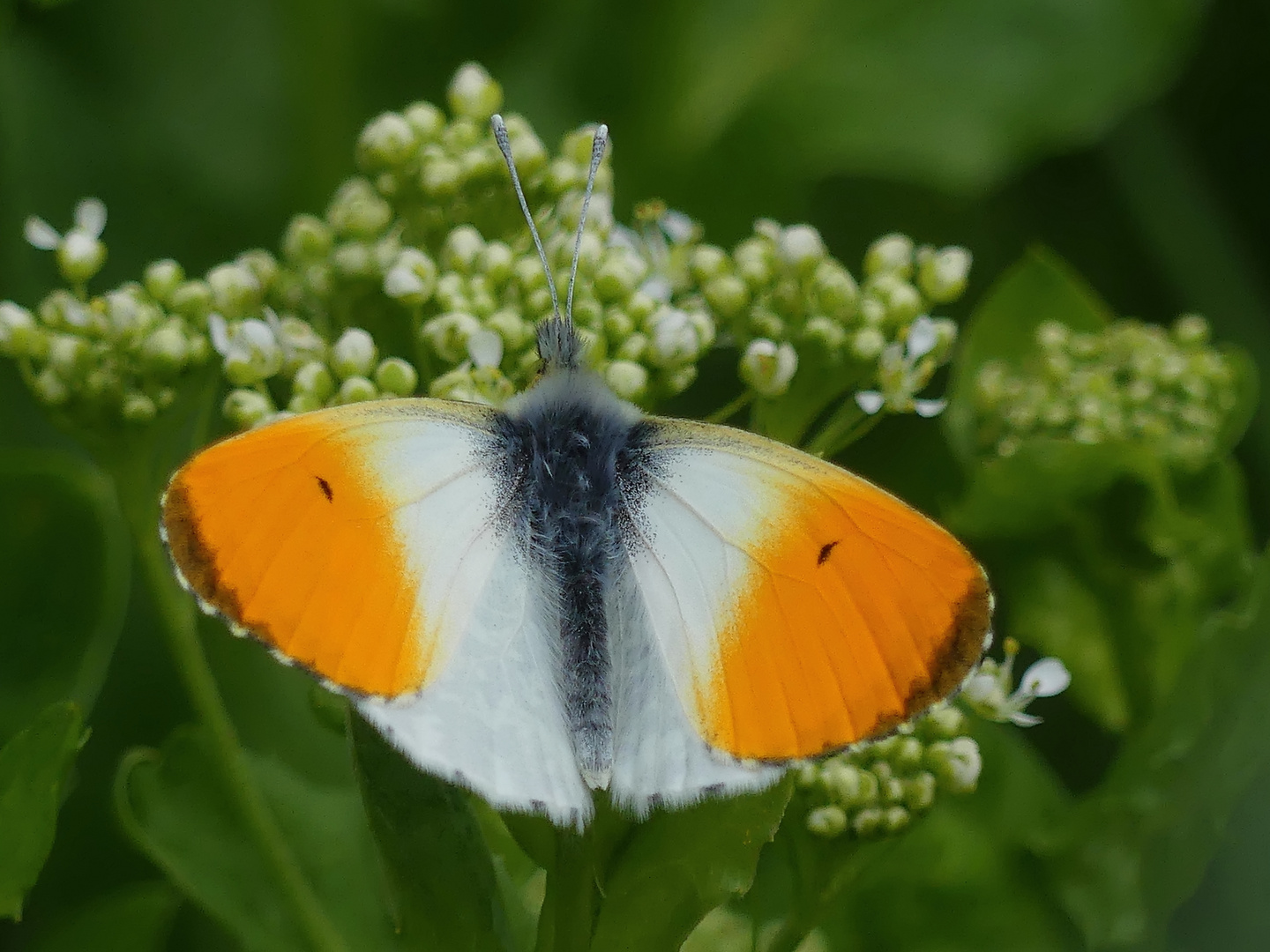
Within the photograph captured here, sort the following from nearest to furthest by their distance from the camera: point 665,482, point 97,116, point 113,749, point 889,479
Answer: point 665,482 < point 113,749 < point 889,479 < point 97,116

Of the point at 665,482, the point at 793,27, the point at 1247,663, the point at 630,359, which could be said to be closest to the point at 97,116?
the point at 793,27

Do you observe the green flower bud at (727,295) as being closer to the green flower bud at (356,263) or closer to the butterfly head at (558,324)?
the butterfly head at (558,324)

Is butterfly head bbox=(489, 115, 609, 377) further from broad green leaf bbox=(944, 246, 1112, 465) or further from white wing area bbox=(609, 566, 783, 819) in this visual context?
broad green leaf bbox=(944, 246, 1112, 465)

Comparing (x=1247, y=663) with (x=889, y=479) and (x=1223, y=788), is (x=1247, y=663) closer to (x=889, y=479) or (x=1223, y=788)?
(x=1223, y=788)

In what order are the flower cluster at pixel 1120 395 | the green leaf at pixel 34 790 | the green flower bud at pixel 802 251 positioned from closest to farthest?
1. the green leaf at pixel 34 790
2. the green flower bud at pixel 802 251
3. the flower cluster at pixel 1120 395

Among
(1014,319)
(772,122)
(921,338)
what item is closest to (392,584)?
(921,338)

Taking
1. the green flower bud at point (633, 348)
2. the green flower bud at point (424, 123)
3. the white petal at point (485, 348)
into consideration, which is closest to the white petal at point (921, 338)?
the green flower bud at point (633, 348)

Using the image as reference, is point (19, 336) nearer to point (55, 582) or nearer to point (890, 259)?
point (55, 582)
